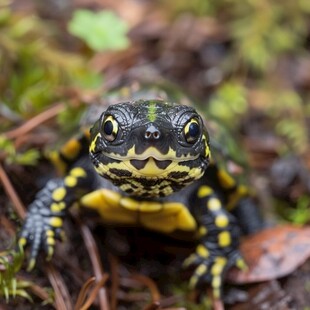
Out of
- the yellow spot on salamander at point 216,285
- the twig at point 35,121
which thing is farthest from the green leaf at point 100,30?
the yellow spot on salamander at point 216,285

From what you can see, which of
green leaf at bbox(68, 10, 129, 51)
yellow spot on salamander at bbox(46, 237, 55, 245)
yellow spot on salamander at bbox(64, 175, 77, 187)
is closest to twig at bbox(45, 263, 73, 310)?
yellow spot on salamander at bbox(46, 237, 55, 245)

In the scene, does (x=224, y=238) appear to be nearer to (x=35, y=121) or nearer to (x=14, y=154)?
(x=14, y=154)

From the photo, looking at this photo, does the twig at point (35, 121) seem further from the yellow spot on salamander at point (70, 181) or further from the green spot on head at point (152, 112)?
the green spot on head at point (152, 112)

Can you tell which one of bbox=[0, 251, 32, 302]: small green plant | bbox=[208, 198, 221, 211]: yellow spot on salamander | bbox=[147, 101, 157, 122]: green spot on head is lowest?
bbox=[208, 198, 221, 211]: yellow spot on salamander

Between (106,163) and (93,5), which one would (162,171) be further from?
(93,5)

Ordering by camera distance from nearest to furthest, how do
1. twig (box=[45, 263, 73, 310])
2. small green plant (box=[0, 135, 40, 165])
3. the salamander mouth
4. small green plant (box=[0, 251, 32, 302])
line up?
the salamander mouth, small green plant (box=[0, 251, 32, 302]), twig (box=[45, 263, 73, 310]), small green plant (box=[0, 135, 40, 165])

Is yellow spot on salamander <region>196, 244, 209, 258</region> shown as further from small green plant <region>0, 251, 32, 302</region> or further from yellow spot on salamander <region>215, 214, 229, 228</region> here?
small green plant <region>0, 251, 32, 302</region>

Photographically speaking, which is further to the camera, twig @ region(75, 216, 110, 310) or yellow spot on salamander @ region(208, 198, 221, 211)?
yellow spot on salamander @ region(208, 198, 221, 211)
